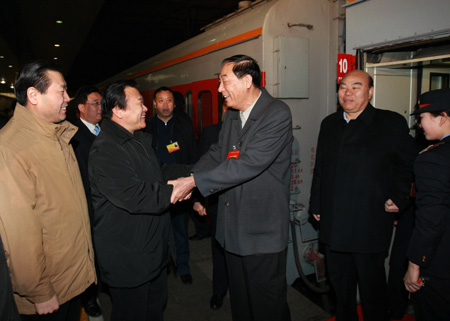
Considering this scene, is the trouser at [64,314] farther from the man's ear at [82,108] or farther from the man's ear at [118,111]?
the man's ear at [82,108]

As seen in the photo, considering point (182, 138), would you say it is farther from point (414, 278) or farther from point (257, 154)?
point (414, 278)

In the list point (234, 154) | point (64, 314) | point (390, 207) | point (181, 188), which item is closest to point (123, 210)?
point (181, 188)

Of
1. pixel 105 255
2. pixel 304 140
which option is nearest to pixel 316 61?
pixel 304 140

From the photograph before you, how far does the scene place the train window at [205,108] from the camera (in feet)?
17.7

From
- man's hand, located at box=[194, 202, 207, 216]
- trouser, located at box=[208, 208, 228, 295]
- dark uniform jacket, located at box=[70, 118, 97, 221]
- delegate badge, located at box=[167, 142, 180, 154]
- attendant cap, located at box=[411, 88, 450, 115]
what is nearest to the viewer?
attendant cap, located at box=[411, 88, 450, 115]

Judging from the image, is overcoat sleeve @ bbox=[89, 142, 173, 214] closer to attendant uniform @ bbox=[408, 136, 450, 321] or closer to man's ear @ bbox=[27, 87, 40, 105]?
man's ear @ bbox=[27, 87, 40, 105]

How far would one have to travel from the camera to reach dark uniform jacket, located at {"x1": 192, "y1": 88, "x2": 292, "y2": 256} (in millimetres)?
2350

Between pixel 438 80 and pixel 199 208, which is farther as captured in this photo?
pixel 438 80

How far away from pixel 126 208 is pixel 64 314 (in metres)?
0.81

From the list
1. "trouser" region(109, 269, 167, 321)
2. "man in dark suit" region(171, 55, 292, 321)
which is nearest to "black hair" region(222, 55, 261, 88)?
"man in dark suit" region(171, 55, 292, 321)

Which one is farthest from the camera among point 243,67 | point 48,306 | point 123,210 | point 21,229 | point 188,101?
point 188,101

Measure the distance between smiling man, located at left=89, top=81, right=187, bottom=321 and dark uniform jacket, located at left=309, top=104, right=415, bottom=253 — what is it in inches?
59.4

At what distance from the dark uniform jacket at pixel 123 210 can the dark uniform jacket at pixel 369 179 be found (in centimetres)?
153

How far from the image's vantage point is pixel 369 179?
2789mm
